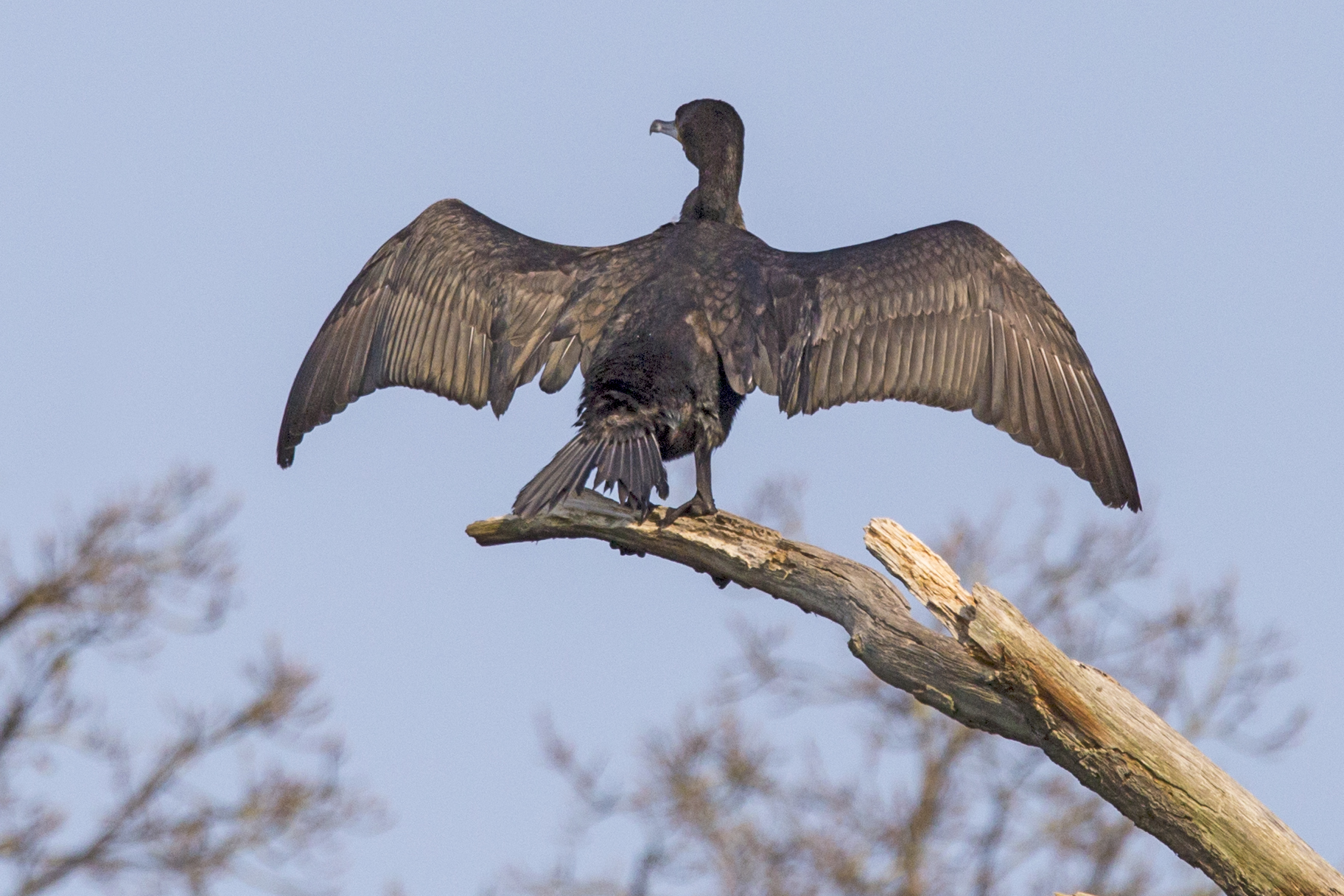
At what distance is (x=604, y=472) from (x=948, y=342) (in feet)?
6.61

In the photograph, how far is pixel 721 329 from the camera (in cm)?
661

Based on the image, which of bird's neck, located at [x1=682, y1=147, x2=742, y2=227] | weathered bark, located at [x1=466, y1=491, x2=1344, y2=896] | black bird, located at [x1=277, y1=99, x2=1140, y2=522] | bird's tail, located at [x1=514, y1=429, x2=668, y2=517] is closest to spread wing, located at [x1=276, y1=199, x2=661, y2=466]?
black bird, located at [x1=277, y1=99, x2=1140, y2=522]

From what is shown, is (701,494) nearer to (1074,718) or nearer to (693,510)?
(693,510)

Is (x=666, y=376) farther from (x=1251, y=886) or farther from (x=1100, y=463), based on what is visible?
(x=1251, y=886)

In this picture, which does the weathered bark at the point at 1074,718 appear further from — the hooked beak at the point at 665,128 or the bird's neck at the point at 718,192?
the hooked beak at the point at 665,128

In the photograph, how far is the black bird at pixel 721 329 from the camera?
6.57m

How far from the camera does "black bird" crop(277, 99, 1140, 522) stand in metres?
6.57

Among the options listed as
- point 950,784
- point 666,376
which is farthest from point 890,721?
point 666,376

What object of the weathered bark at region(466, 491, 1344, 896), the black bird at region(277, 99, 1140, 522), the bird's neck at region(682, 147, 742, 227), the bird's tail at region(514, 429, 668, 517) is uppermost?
the bird's neck at region(682, 147, 742, 227)

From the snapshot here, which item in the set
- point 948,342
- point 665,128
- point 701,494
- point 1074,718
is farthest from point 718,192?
point 1074,718

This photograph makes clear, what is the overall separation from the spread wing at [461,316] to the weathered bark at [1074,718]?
2078mm

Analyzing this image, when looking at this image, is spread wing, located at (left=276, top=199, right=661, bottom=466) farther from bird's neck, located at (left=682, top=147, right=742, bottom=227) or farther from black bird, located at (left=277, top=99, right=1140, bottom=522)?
bird's neck, located at (left=682, top=147, right=742, bottom=227)

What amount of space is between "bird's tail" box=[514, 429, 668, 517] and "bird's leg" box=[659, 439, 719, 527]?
221 mm

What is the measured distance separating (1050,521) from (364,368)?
7199 millimetres
